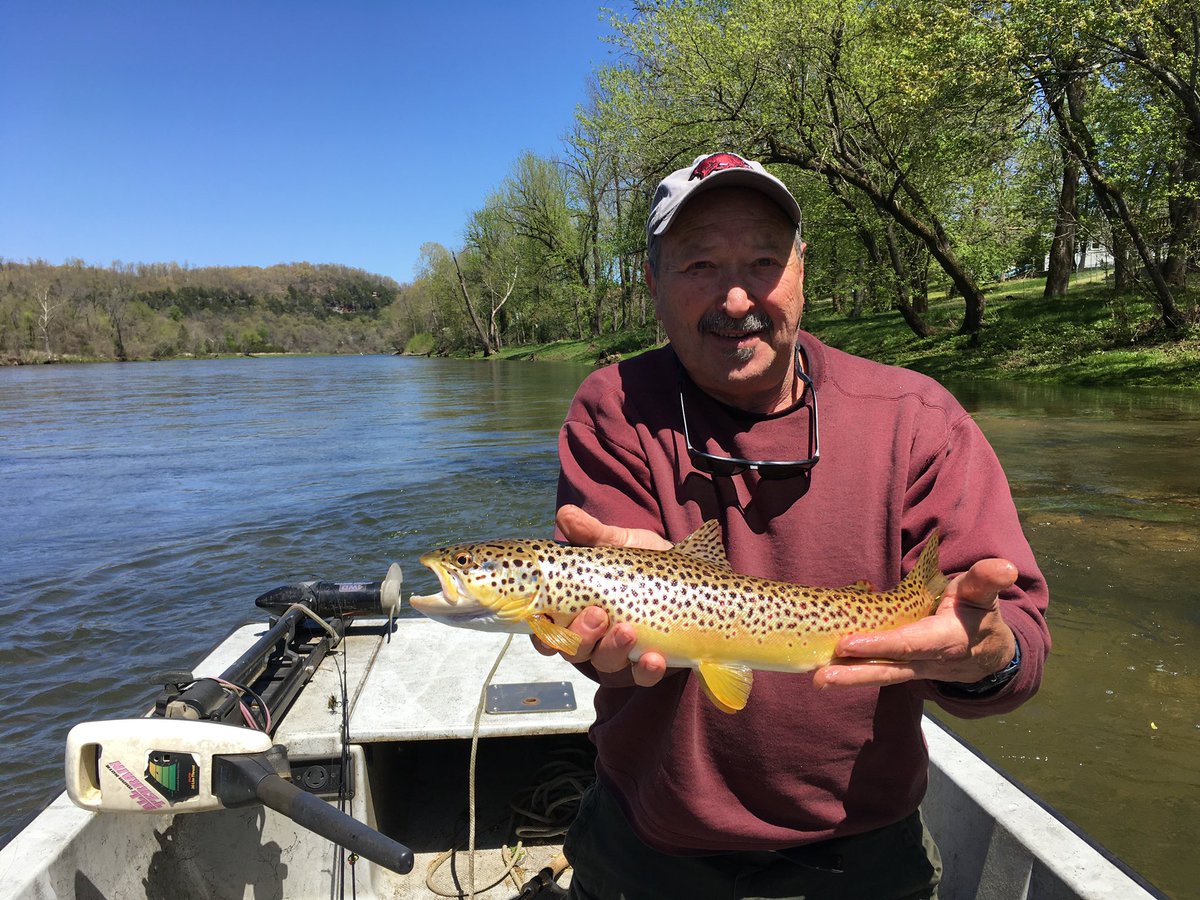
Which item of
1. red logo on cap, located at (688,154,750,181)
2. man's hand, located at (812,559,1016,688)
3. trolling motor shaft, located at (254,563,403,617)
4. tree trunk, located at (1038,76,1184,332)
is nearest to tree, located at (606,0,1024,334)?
tree trunk, located at (1038,76,1184,332)

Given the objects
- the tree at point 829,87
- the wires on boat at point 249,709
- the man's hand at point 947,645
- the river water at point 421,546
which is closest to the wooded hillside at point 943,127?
the tree at point 829,87

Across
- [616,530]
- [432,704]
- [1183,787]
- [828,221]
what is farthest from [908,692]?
[828,221]

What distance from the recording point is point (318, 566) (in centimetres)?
1055

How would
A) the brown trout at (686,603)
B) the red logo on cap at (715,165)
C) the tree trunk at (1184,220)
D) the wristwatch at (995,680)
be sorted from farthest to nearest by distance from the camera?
1. the tree trunk at (1184,220)
2. the red logo on cap at (715,165)
3. the brown trout at (686,603)
4. the wristwatch at (995,680)

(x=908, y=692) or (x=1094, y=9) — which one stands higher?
(x=1094, y=9)

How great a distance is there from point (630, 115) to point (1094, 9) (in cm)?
1185

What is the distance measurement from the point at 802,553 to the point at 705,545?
0.32 meters

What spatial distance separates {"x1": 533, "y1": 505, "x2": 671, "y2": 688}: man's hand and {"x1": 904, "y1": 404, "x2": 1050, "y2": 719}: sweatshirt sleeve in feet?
2.87

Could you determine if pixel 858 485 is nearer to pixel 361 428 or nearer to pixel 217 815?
pixel 217 815

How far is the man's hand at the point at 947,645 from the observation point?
2092 millimetres

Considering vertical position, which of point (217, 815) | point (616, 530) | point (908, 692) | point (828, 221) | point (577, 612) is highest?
point (828, 221)

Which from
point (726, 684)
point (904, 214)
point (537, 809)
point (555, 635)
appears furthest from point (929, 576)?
point (904, 214)

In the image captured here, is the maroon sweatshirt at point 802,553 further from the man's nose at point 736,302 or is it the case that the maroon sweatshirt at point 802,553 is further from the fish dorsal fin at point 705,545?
the man's nose at point 736,302

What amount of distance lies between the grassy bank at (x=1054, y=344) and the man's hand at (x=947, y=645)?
24.1 m
